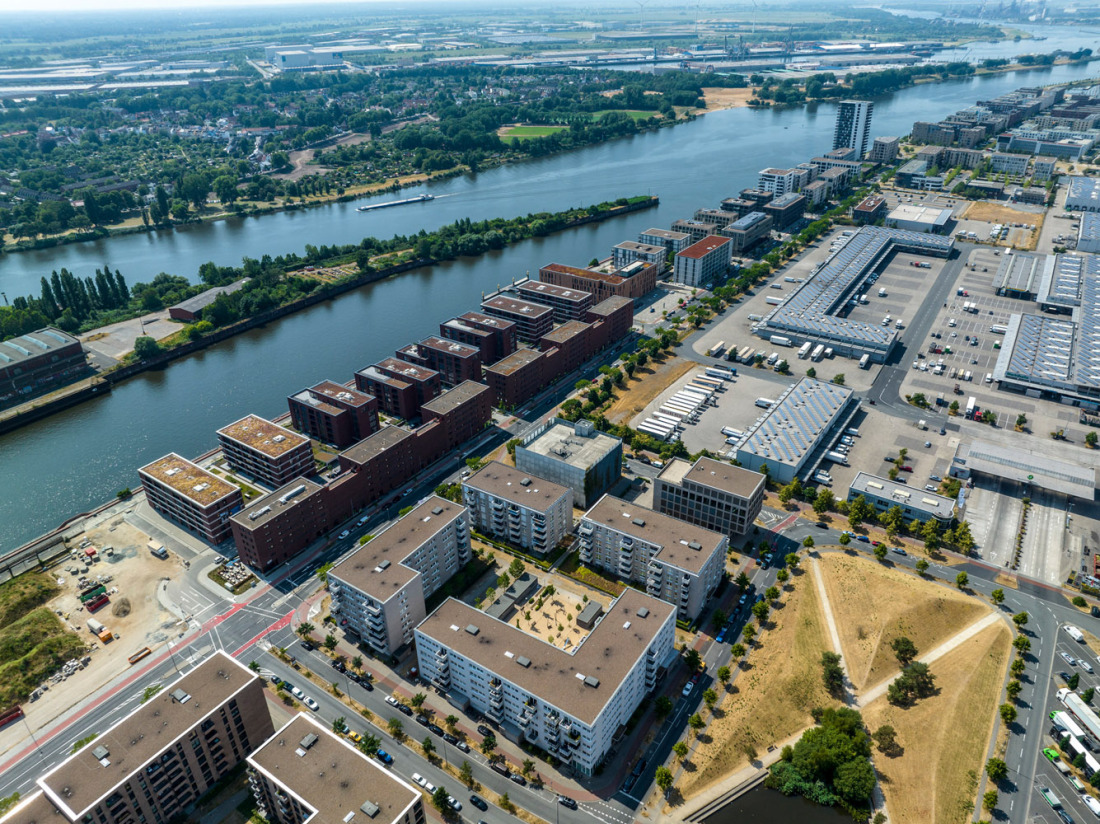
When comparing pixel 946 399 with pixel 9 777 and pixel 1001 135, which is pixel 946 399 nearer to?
pixel 9 777

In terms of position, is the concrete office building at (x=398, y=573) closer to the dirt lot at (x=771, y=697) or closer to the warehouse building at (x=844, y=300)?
the dirt lot at (x=771, y=697)

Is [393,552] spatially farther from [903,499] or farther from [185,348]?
[185,348]

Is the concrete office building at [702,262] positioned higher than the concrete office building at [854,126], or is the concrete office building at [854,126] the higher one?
the concrete office building at [854,126]

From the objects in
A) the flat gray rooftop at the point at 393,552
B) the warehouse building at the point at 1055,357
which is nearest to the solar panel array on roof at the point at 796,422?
the warehouse building at the point at 1055,357

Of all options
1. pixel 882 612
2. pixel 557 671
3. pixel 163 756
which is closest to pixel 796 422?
pixel 882 612

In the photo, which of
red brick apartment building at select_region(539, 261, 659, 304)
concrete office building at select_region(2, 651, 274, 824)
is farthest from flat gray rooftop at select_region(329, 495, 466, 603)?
red brick apartment building at select_region(539, 261, 659, 304)
